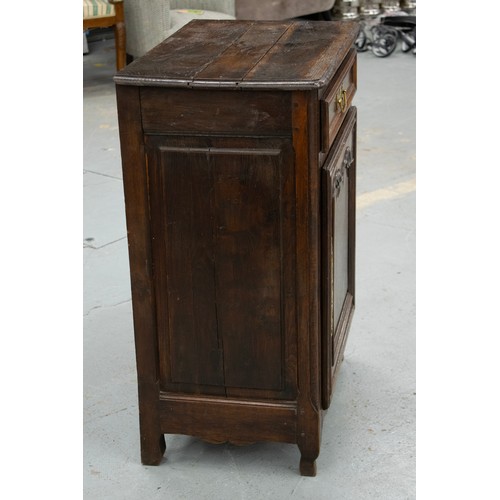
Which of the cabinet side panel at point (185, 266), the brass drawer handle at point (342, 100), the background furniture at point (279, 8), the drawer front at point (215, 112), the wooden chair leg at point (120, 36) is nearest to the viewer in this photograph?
the drawer front at point (215, 112)

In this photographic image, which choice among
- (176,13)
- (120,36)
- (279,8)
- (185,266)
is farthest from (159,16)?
(185,266)

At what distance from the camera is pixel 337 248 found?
106 inches

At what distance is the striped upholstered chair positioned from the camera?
624cm

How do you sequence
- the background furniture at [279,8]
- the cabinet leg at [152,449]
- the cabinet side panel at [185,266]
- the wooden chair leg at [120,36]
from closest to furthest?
the cabinet side panel at [185,266]
the cabinet leg at [152,449]
the wooden chair leg at [120,36]
the background furniture at [279,8]

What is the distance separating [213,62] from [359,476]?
1185 millimetres

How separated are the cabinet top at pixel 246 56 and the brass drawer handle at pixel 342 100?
9cm

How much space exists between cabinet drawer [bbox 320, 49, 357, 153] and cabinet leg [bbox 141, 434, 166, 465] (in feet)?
3.08

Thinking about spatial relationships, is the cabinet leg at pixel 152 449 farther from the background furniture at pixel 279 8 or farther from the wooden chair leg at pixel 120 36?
the background furniture at pixel 279 8

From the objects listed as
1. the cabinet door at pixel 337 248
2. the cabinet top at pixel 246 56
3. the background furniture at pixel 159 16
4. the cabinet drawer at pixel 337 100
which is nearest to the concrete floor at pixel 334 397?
the cabinet door at pixel 337 248

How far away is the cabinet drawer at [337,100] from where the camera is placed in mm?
2318

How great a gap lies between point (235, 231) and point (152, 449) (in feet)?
2.30

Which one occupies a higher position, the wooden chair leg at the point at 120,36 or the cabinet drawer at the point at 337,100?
the cabinet drawer at the point at 337,100

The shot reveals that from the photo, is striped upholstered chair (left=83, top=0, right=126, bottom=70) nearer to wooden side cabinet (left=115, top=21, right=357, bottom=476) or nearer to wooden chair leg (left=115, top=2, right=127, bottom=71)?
wooden chair leg (left=115, top=2, right=127, bottom=71)

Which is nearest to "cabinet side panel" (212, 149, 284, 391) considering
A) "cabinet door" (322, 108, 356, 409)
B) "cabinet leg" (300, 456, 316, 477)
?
"cabinet door" (322, 108, 356, 409)
